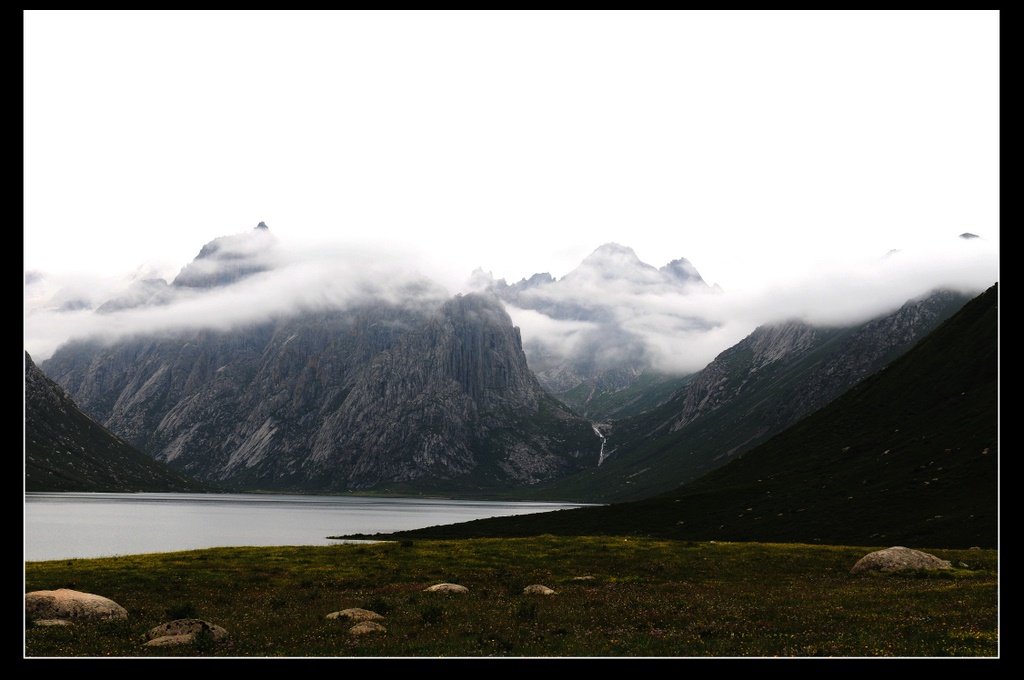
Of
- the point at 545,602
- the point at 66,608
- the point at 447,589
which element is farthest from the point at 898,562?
the point at 66,608

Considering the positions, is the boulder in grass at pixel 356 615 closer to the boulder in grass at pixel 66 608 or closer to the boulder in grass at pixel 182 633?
the boulder in grass at pixel 182 633

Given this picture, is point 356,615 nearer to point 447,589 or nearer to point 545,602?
point 545,602

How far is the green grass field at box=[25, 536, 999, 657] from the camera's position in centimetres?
3062

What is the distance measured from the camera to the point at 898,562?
230 feet

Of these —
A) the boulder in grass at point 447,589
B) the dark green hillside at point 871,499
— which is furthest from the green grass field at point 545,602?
the dark green hillside at point 871,499

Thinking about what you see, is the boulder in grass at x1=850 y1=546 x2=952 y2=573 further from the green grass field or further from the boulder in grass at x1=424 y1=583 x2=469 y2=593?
the boulder in grass at x1=424 y1=583 x2=469 y2=593

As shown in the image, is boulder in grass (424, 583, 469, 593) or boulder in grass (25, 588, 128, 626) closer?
boulder in grass (25, 588, 128, 626)

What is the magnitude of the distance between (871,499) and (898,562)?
82.4m

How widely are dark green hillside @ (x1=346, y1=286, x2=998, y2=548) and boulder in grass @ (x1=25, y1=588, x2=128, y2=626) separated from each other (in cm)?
10507

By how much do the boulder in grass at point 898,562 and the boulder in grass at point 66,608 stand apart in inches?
2301

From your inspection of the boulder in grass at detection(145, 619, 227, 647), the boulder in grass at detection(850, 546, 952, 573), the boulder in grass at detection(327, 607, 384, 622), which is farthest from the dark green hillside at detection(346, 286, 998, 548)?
the boulder in grass at detection(145, 619, 227, 647)
